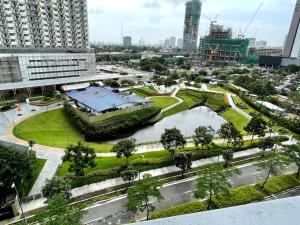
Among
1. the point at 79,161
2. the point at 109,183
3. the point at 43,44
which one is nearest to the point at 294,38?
the point at 43,44

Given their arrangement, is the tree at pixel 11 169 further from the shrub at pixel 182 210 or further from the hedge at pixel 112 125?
the hedge at pixel 112 125

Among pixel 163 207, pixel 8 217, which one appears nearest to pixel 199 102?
pixel 163 207

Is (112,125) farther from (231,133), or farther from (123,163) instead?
(231,133)

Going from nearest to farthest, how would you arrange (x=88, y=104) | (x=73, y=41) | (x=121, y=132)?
(x=121, y=132)
(x=88, y=104)
(x=73, y=41)

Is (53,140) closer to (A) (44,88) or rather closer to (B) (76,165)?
(B) (76,165)

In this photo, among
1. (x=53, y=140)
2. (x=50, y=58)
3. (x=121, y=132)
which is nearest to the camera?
(x=53, y=140)

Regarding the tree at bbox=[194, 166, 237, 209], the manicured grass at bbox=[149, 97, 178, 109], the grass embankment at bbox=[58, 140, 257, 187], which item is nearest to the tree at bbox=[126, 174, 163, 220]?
the tree at bbox=[194, 166, 237, 209]
